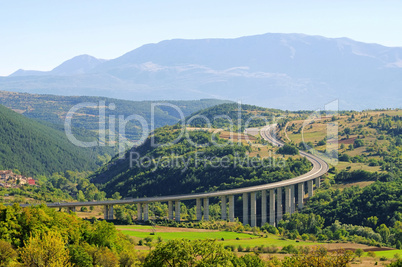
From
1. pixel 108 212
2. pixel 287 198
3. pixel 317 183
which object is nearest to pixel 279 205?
pixel 287 198

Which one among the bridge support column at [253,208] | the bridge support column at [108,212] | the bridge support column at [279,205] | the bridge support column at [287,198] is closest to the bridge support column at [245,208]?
the bridge support column at [253,208]

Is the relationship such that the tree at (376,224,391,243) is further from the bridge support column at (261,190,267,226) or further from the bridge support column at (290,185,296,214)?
the bridge support column at (290,185,296,214)

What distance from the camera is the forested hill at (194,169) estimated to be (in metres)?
128

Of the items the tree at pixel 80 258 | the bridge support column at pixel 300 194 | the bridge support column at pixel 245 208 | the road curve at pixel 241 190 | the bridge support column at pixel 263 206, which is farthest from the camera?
the bridge support column at pixel 300 194

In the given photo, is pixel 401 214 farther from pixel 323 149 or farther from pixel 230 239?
pixel 323 149

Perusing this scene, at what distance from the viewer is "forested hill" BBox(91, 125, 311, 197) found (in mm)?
127688

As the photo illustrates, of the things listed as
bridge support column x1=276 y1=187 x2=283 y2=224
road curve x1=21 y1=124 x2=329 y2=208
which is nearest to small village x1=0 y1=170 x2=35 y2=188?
road curve x1=21 y1=124 x2=329 y2=208

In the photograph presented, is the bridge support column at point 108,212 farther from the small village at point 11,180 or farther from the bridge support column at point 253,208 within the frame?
the small village at point 11,180

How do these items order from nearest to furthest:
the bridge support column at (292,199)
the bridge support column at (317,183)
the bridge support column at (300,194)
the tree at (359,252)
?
the tree at (359,252), the bridge support column at (292,199), the bridge support column at (300,194), the bridge support column at (317,183)

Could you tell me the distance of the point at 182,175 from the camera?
5468 inches

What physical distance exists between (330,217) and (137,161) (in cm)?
7911

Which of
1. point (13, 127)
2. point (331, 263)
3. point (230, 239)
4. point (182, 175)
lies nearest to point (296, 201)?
point (182, 175)

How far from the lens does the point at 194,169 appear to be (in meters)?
138

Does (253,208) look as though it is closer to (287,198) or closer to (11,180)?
(287,198)
